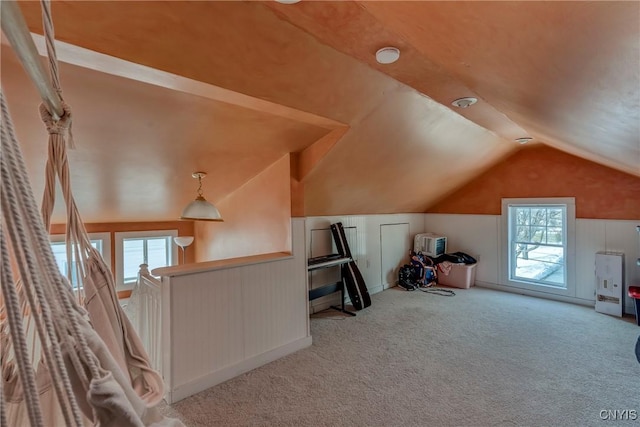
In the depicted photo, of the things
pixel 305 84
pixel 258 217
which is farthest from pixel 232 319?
pixel 305 84

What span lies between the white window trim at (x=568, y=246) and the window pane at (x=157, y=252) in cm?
551

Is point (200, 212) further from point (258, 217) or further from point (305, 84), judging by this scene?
point (305, 84)

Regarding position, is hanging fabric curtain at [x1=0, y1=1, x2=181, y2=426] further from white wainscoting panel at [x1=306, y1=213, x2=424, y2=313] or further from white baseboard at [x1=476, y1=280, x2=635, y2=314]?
white baseboard at [x1=476, y1=280, x2=635, y2=314]

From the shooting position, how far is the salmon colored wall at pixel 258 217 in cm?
338

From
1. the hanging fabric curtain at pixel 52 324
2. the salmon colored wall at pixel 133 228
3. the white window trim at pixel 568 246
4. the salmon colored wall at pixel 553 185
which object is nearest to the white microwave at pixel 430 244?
the salmon colored wall at pixel 553 185

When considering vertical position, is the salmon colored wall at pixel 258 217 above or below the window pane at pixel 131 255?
above

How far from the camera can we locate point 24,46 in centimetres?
64

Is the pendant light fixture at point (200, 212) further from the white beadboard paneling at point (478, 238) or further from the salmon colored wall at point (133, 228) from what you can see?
the white beadboard paneling at point (478, 238)

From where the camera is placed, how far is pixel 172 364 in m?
2.46

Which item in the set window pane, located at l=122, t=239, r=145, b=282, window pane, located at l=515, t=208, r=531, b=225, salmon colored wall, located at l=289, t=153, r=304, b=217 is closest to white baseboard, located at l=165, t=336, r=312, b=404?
salmon colored wall, located at l=289, t=153, r=304, b=217

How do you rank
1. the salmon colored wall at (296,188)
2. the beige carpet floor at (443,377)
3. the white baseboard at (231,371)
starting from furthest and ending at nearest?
the salmon colored wall at (296,188)
the white baseboard at (231,371)
the beige carpet floor at (443,377)

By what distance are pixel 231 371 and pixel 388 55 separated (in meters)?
2.76

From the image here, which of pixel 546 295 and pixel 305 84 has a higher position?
pixel 305 84

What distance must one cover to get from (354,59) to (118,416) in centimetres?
219
